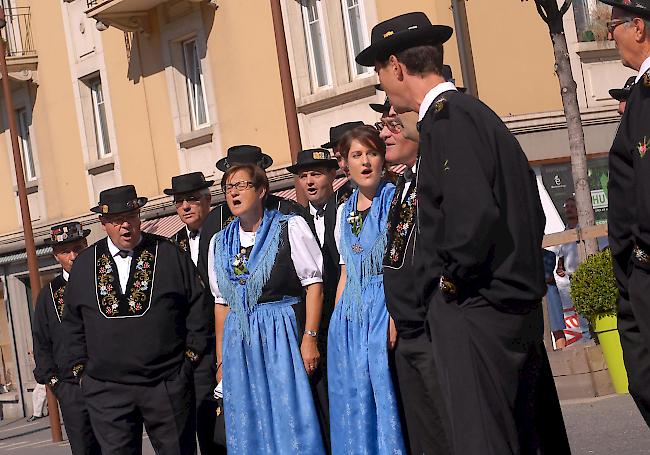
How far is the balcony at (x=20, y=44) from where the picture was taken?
27.6m

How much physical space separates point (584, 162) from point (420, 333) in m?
8.46

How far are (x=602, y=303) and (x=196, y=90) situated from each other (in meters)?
13.1

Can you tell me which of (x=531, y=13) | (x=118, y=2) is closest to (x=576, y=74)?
(x=531, y=13)

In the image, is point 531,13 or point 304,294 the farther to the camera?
point 531,13

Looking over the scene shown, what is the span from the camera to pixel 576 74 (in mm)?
19719

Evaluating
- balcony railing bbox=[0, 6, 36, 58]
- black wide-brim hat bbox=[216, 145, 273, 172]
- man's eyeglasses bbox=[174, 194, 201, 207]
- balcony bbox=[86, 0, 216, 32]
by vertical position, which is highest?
balcony railing bbox=[0, 6, 36, 58]

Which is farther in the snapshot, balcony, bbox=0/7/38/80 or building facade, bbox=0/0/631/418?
balcony, bbox=0/7/38/80

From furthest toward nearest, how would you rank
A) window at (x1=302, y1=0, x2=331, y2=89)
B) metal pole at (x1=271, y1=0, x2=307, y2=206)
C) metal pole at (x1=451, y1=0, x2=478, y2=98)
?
window at (x1=302, y1=0, x2=331, y2=89)
metal pole at (x1=451, y1=0, x2=478, y2=98)
metal pole at (x1=271, y1=0, x2=307, y2=206)

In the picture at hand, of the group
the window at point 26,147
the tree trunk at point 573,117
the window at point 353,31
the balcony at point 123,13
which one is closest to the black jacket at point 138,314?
the tree trunk at point 573,117

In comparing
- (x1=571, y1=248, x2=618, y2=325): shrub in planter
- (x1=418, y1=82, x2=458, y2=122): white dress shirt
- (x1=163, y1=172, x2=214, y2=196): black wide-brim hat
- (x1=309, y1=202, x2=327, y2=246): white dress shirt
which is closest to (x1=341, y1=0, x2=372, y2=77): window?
(x1=571, y1=248, x2=618, y2=325): shrub in planter

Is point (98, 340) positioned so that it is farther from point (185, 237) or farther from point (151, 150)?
point (151, 150)

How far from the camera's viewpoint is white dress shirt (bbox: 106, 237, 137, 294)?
913 cm

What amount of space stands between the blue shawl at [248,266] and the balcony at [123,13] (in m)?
15.2

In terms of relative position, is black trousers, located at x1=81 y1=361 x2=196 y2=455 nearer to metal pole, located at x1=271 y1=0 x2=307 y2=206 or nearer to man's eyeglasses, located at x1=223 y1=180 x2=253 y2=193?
man's eyeglasses, located at x1=223 y1=180 x2=253 y2=193
